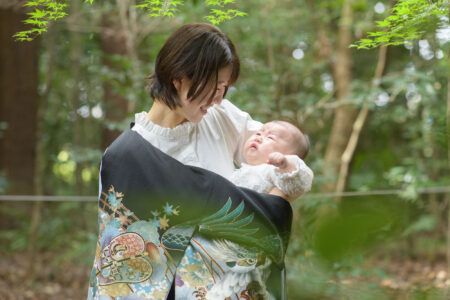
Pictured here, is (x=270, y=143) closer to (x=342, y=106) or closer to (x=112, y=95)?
(x=342, y=106)

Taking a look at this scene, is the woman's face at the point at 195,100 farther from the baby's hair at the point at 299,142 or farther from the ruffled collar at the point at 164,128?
the baby's hair at the point at 299,142

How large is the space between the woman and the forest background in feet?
3.60

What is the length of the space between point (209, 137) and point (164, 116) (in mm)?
125

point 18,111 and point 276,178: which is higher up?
point 276,178

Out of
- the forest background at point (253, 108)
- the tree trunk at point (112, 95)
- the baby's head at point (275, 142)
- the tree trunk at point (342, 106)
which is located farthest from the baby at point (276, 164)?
the tree trunk at point (112, 95)

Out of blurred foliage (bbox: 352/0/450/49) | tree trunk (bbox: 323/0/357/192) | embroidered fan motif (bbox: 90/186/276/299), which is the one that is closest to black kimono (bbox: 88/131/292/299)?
embroidered fan motif (bbox: 90/186/276/299)

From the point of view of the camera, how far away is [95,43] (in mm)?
4645

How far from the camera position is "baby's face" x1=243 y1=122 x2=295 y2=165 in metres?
1.11

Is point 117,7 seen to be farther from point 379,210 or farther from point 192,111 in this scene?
point 379,210

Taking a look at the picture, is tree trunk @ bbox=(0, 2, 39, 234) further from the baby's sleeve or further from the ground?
the baby's sleeve

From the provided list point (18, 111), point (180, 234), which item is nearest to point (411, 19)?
point (180, 234)

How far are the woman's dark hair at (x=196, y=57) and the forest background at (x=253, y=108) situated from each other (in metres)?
1.24

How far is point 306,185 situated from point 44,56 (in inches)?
201

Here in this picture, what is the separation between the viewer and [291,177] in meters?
0.98
